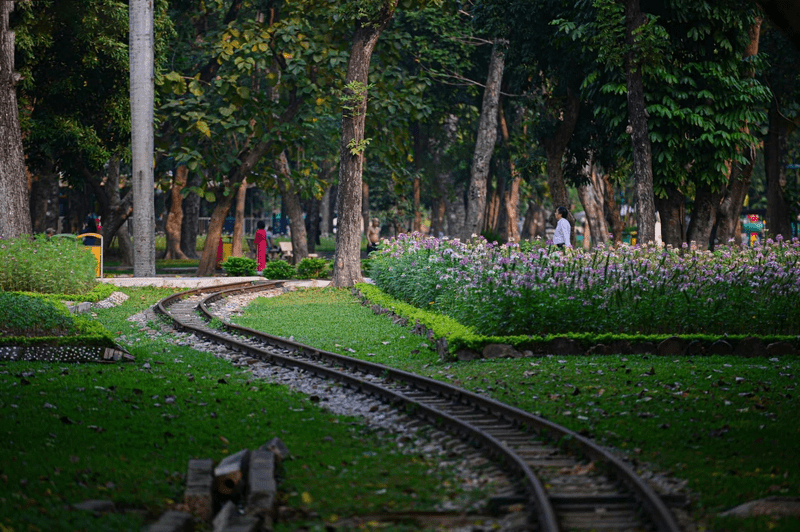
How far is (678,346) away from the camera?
1473 cm

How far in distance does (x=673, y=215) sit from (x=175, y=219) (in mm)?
26428

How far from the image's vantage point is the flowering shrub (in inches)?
607

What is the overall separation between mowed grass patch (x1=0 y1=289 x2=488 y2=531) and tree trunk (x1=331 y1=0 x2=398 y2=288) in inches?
580

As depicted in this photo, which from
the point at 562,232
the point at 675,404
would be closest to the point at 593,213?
the point at 562,232

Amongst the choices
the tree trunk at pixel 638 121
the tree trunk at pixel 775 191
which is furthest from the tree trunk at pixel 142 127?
the tree trunk at pixel 775 191

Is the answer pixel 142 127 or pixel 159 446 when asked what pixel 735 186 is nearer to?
pixel 142 127

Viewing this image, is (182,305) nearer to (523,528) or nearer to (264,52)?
(264,52)

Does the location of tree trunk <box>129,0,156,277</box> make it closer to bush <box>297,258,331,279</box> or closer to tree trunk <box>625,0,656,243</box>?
bush <box>297,258,331,279</box>

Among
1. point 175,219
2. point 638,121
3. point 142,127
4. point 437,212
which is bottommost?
point 175,219

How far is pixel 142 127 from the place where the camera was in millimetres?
30141

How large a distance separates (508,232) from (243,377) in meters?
39.2

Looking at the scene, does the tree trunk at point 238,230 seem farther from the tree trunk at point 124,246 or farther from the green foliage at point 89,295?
the green foliage at point 89,295

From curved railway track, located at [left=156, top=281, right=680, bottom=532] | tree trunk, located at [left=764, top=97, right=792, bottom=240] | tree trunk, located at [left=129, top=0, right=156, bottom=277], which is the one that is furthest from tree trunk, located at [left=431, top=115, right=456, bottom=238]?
curved railway track, located at [left=156, top=281, right=680, bottom=532]

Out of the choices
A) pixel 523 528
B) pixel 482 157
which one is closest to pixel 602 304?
pixel 523 528
